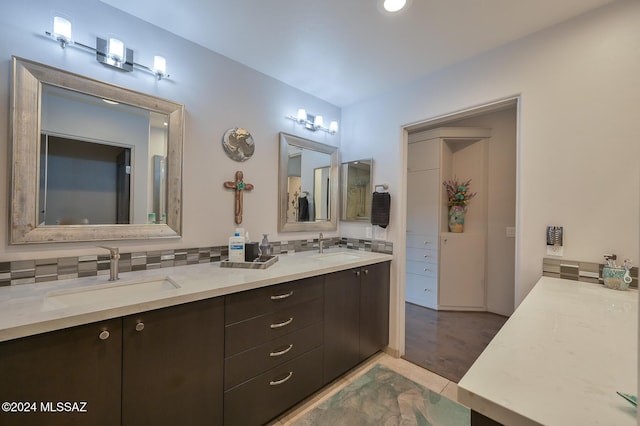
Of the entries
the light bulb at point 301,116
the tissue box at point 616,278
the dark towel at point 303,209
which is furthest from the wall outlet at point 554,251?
the light bulb at point 301,116

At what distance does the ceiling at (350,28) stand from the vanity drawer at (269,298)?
1.65 m

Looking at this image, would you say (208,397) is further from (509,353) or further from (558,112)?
(558,112)

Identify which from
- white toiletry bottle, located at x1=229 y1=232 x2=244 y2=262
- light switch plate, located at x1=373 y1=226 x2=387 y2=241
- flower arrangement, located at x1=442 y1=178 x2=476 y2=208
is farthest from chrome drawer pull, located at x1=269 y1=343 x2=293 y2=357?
flower arrangement, located at x1=442 y1=178 x2=476 y2=208

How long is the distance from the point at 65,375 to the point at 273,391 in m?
0.98

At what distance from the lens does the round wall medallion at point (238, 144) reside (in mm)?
1965

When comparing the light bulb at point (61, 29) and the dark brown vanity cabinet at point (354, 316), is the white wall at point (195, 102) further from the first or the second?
the dark brown vanity cabinet at point (354, 316)

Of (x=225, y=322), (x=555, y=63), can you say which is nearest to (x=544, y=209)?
(x=555, y=63)

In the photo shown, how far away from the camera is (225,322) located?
1291 millimetres

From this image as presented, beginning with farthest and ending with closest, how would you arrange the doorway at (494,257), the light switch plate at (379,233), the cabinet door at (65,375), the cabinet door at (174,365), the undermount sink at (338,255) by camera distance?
the doorway at (494,257)
the light switch plate at (379,233)
the undermount sink at (338,255)
the cabinet door at (174,365)
the cabinet door at (65,375)

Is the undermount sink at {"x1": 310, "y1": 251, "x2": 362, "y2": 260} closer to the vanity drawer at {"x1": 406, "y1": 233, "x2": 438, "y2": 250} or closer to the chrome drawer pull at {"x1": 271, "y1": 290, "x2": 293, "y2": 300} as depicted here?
the chrome drawer pull at {"x1": 271, "y1": 290, "x2": 293, "y2": 300}

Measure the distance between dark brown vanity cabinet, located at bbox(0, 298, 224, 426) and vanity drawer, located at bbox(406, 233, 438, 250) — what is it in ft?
9.74

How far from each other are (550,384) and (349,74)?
7.49 feet

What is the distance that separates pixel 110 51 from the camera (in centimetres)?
144

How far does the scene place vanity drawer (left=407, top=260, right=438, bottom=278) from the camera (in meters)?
3.41
